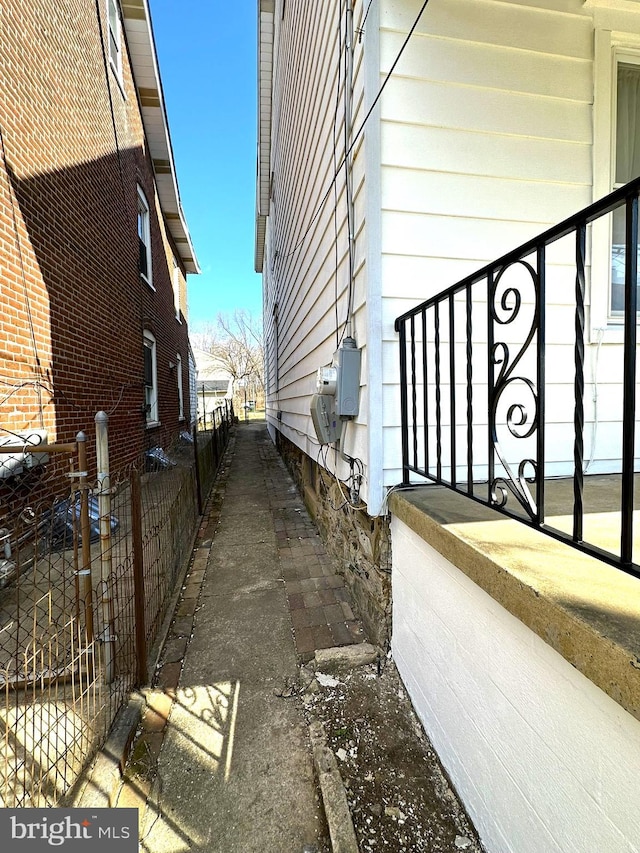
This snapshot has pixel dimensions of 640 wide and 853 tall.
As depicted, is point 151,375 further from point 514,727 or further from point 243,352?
point 243,352

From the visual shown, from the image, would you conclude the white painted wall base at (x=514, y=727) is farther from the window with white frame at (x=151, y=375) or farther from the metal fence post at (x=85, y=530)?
the window with white frame at (x=151, y=375)

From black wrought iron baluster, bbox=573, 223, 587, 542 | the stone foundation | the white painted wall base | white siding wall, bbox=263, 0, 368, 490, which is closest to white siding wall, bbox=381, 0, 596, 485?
white siding wall, bbox=263, 0, 368, 490

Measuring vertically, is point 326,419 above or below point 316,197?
below

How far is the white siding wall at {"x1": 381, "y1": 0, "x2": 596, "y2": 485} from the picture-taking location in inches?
80.0

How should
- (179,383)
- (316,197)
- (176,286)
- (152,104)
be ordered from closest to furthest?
1. (316,197)
2. (152,104)
3. (179,383)
4. (176,286)

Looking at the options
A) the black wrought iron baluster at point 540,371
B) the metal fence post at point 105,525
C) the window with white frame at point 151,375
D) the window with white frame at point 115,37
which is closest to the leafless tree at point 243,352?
A: the window with white frame at point 151,375

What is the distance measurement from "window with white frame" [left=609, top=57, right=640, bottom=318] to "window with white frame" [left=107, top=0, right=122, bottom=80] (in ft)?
22.0

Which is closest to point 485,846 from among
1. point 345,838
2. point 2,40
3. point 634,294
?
point 345,838

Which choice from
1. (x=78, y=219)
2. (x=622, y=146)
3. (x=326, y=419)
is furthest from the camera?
(x=78, y=219)

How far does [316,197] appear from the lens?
142 inches

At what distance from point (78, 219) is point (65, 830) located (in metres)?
5.24

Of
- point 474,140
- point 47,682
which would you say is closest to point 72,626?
point 47,682

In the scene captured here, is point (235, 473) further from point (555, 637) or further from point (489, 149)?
point (555, 637)

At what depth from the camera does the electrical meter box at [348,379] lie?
2236mm
